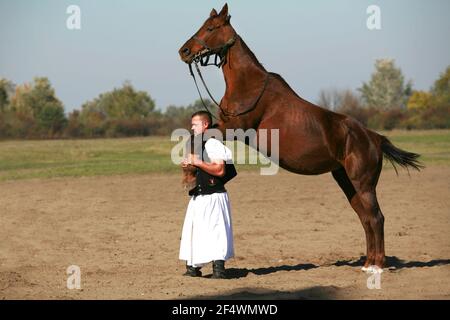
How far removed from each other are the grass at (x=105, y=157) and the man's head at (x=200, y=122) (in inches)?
586

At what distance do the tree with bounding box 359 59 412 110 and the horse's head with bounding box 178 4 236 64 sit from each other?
9408 cm

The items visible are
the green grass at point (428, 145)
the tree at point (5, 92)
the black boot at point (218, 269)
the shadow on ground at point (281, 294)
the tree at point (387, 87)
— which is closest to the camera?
the shadow on ground at point (281, 294)

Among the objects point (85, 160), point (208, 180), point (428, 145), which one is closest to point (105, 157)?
point (85, 160)

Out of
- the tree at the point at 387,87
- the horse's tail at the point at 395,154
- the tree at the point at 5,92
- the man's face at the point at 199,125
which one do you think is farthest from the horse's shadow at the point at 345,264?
the tree at the point at 387,87

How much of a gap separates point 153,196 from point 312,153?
374 inches

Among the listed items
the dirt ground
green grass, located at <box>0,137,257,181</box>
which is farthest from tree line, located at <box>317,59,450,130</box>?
the dirt ground

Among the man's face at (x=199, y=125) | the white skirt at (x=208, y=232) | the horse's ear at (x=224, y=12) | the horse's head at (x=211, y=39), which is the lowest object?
the white skirt at (x=208, y=232)

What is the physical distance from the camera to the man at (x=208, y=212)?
9.21 m

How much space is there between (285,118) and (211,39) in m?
1.27

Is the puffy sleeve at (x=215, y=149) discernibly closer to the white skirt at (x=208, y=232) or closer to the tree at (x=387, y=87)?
the white skirt at (x=208, y=232)

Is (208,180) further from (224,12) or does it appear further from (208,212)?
(224,12)

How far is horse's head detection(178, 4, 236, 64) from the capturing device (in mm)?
9211

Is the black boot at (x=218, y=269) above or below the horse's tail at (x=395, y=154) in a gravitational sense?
below

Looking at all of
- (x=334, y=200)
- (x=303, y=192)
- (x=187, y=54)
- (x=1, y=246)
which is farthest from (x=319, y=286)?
(x=303, y=192)
